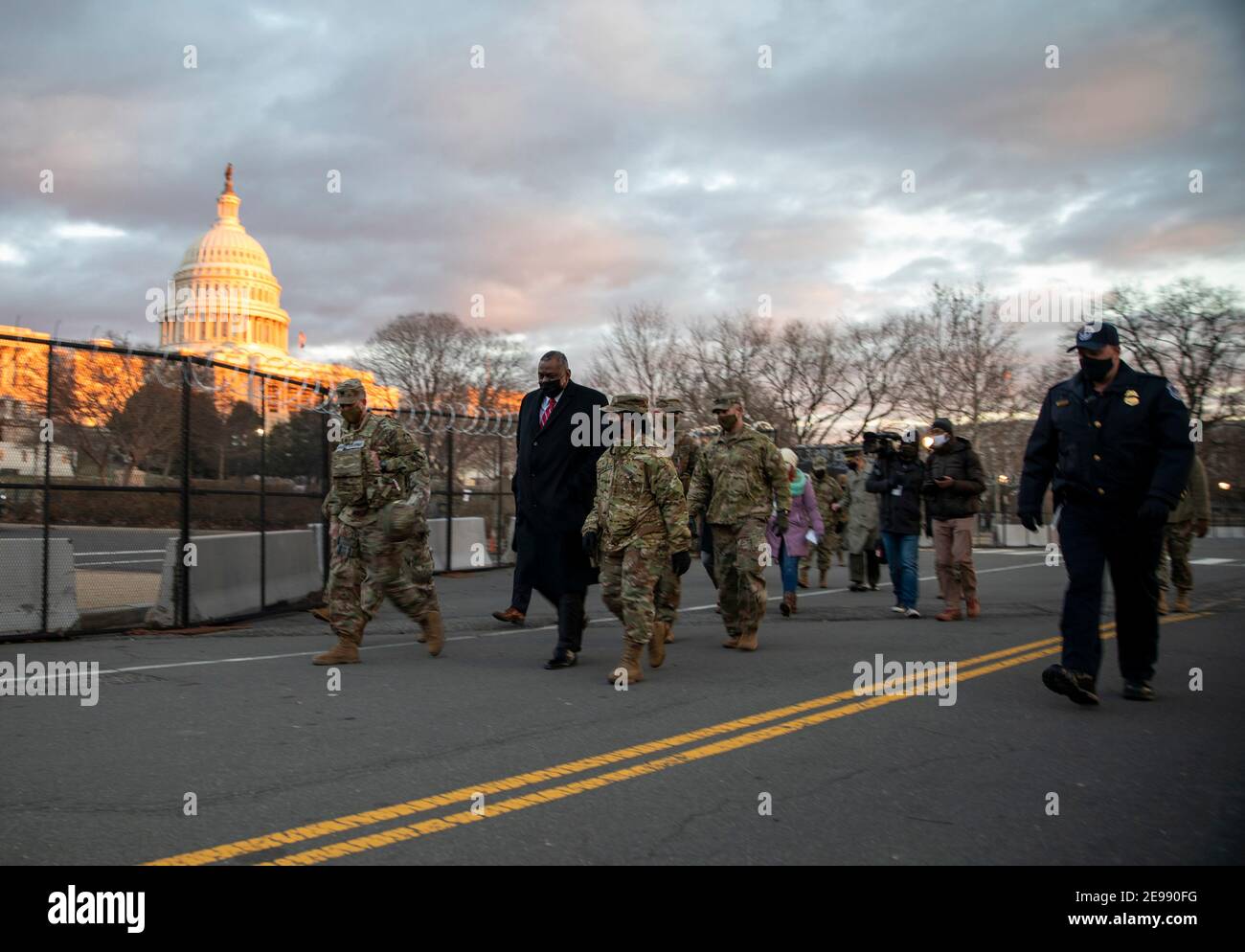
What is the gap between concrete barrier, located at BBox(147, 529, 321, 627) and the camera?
35.0 ft

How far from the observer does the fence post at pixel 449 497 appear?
719 inches

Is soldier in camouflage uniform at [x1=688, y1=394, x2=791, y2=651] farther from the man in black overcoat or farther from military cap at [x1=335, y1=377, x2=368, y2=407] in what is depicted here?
military cap at [x1=335, y1=377, x2=368, y2=407]

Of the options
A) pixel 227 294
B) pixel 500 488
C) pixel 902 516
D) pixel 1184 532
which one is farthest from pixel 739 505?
pixel 227 294

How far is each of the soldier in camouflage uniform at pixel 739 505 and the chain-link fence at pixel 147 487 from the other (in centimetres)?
536

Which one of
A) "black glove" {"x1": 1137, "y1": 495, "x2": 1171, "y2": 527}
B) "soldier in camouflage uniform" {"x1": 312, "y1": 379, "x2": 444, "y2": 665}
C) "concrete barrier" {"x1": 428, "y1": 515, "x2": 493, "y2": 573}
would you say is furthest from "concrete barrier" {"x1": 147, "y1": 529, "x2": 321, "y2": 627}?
"black glove" {"x1": 1137, "y1": 495, "x2": 1171, "y2": 527}

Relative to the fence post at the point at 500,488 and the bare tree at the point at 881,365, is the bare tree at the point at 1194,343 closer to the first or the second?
the bare tree at the point at 881,365

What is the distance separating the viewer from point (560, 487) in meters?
7.89

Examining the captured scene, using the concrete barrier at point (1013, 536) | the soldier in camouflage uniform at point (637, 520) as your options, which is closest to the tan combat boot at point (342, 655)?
the soldier in camouflage uniform at point (637, 520)

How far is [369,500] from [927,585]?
9.85 meters

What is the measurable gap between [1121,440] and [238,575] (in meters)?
9.06

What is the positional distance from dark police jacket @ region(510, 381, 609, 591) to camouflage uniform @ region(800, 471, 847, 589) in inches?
313

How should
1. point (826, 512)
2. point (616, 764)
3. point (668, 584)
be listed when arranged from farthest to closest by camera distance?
point (826, 512) → point (668, 584) → point (616, 764)

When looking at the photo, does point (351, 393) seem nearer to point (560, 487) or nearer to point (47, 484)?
point (560, 487)
